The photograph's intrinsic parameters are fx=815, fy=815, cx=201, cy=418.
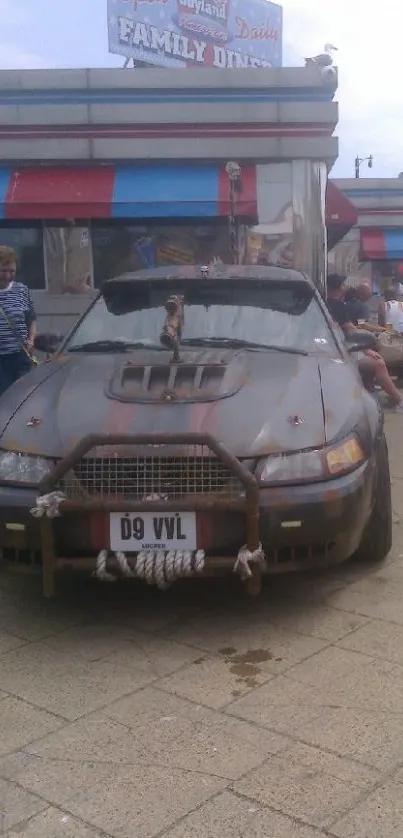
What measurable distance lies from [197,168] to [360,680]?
8605 mm

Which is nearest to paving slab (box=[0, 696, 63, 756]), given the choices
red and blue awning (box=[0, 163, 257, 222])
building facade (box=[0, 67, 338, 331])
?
red and blue awning (box=[0, 163, 257, 222])

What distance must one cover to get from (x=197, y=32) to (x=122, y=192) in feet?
46.0

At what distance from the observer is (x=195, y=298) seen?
465 centimetres

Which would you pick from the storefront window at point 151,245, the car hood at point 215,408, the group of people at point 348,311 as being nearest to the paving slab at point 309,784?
the car hood at point 215,408

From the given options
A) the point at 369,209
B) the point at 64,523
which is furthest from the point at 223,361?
the point at 369,209

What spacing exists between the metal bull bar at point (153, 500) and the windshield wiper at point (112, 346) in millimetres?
1155

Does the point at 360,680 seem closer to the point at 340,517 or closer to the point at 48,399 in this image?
Answer: the point at 340,517

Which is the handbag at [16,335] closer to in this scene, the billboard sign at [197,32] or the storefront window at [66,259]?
the storefront window at [66,259]

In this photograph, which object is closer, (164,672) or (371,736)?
(371,736)

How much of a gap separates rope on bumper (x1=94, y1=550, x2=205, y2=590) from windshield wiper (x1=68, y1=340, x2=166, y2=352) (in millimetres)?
1379

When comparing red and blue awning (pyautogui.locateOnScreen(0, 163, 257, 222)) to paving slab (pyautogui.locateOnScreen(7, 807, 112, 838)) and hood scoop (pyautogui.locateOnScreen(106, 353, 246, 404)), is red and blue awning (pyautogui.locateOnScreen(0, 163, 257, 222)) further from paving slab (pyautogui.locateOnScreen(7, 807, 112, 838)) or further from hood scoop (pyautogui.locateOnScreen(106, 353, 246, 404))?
paving slab (pyautogui.locateOnScreen(7, 807, 112, 838))

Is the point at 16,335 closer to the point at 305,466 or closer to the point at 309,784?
the point at 305,466

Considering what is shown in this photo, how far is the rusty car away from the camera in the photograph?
10.5ft

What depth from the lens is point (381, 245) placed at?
21.9 meters
